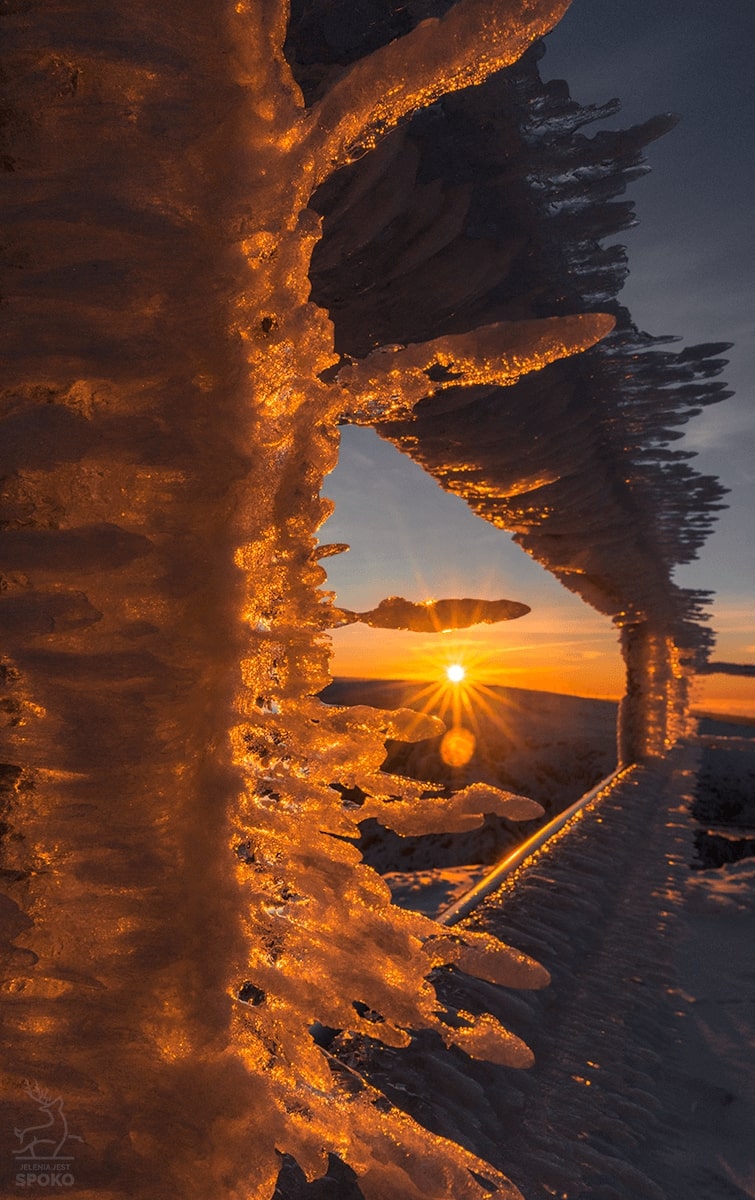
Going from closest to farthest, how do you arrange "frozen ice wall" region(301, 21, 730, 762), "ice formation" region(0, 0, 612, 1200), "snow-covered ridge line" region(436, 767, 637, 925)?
"ice formation" region(0, 0, 612, 1200) < "frozen ice wall" region(301, 21, 730, 762) < "snow-covered ridge line" region(436, 767, 637, 925)

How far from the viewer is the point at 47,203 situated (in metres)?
0.48

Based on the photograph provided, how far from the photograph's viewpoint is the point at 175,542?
0.52 meters

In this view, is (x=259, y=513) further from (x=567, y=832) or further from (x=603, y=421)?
(x=567, y=832)

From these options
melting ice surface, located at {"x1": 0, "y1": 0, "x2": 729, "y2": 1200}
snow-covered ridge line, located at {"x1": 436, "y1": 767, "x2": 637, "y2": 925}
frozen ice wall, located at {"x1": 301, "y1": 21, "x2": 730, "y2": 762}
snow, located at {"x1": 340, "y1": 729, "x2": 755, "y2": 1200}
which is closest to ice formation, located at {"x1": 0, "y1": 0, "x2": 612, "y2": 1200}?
melting ice surface, located at {"x1": 0, "y1": 0, "x2": 729, "y2": 1200}

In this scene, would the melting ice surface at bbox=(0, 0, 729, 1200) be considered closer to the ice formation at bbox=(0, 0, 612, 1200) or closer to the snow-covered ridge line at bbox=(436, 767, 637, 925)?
the ice formation at bbox=(0, 0, 612, 1200)

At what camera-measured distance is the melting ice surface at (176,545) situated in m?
0.49

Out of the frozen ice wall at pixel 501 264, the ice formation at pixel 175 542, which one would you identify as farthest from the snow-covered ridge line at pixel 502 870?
the frozen ice wall at pixel 501 264

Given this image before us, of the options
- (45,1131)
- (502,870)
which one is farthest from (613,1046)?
(45,1131)

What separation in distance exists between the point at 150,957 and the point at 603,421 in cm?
196

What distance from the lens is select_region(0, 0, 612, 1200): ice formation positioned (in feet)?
1.60

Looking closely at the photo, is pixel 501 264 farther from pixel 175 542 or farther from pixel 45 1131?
pixel 45 1131

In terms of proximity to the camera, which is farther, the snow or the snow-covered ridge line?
the snow-covered ridge line

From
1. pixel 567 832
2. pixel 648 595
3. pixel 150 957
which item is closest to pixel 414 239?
pixel 150 957

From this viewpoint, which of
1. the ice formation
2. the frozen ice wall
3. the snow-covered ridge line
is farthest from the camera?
the snow-covered ridge line
